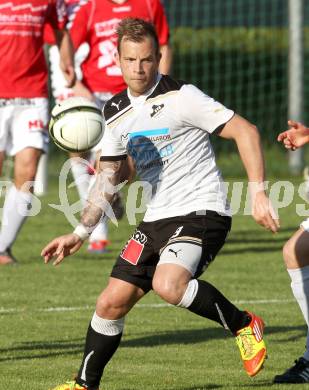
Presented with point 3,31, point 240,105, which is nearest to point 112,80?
point 3,31

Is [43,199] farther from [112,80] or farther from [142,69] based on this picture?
[142,69]

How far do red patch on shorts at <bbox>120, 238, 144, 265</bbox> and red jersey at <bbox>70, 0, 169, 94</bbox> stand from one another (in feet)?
18.3

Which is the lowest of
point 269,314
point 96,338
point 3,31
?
point 269,314

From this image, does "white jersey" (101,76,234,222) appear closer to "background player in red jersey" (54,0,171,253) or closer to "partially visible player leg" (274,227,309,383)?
"partially visible player leg" (274,227,309,383)

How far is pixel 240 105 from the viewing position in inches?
825

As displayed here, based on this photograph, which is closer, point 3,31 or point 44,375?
point 44,375

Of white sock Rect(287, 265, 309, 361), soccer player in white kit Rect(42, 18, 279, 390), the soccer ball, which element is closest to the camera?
soccer player in white kit Rect(42, 18, 279, 390)

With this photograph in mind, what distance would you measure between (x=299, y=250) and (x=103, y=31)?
5.68m

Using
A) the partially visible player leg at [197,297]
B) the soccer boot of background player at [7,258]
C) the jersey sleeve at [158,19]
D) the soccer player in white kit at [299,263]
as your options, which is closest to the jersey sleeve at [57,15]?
the jersey sleeve at [158,19]

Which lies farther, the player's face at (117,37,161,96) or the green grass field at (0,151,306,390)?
the green grass field at (0,151,306,390)

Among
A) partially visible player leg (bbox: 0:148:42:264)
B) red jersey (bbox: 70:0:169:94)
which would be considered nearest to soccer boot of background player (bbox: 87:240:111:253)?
partially visible player leg (bbox: 0:148:42:264)

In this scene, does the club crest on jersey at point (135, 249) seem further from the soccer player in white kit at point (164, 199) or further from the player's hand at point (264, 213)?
the player's hand at point (264, 213)

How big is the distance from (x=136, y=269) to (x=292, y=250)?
0.90 metres

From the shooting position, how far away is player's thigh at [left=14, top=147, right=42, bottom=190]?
10.4 metres
